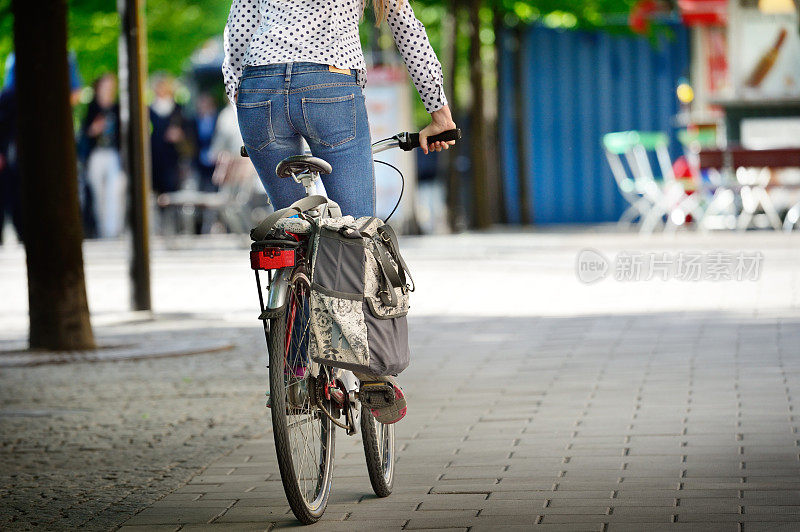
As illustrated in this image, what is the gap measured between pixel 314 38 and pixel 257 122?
0.31 metres

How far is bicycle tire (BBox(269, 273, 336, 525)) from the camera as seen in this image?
4.19 metres

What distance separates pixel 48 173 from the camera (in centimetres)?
859

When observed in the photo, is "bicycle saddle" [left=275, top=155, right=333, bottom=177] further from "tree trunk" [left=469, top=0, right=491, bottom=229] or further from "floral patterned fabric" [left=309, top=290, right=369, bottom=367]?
"tree trunk" [left=469, top=0, right=491, bottom=229]

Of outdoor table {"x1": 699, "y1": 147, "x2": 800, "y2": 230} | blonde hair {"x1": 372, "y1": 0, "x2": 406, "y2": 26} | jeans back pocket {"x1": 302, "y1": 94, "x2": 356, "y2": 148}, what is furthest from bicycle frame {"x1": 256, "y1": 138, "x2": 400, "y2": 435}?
outdoor table {"x1": 699, "y1": 147, "x2": 800, "y2": 230}

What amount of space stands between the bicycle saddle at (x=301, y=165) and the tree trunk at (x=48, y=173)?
4.37m

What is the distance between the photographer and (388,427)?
4977mm

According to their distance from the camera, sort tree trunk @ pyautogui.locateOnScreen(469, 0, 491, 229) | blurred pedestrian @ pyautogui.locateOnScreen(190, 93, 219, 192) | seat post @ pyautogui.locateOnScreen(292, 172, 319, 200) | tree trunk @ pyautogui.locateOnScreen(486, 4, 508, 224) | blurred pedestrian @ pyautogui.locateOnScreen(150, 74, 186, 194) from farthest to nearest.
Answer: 1. tree trunk @ pyautogui.locateOnScreen(486, 4, 508, 224)
2. blurred pedestrian @ pyautogui.locateOnScreen(190, 93, 219, 192)
3. tree trunk @ pyautogui.locateOnScreen(469, 0, 491, 229)
4. blurred pedestrian @ pyautogui.locateOnScreen(150, 74, 186, 194)
5. seat post @ pyautogui.locateOnScreen(292, 172, 319, 200)

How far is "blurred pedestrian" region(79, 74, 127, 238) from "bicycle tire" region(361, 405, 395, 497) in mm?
15900

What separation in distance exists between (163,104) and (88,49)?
20.1 ft

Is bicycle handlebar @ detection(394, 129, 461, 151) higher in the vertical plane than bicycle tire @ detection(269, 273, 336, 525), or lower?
higher

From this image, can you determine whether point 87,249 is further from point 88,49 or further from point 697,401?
point 697,401

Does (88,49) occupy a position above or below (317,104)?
above

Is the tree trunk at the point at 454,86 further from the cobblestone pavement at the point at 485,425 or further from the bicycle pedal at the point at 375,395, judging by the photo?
the bicycle pedal at the point at 375,395

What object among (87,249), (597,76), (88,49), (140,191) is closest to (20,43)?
(140,191)
